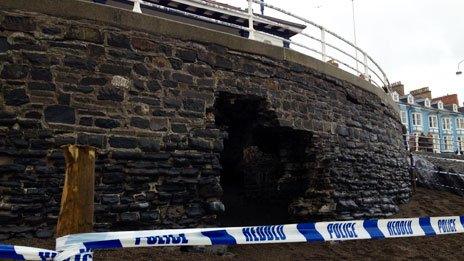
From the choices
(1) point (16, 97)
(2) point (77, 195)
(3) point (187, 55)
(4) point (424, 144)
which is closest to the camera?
(2) point (77, 195)

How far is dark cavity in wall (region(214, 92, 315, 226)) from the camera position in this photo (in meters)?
8.34

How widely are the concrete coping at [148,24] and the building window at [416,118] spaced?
43426 mm

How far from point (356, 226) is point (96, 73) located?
154 inches

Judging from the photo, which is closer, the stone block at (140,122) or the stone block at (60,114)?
the stone block at (60,114)

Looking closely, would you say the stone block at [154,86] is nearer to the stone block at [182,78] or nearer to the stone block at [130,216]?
the stone block at [182,78]

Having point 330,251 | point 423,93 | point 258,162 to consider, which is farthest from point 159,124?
point 423,93

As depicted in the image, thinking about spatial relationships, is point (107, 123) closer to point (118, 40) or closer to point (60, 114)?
point (60, 114)

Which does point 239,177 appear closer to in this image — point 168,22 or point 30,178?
point 168,22

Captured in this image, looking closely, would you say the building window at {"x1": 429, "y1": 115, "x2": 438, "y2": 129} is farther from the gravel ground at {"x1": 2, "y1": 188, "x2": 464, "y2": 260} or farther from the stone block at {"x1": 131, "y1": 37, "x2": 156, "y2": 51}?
the stone block at {"x1": 131, "y1": 37, "x2": 156, "y2": 51}

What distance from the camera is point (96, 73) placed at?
21.3 ft

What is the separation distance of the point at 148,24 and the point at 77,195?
3.84 metres

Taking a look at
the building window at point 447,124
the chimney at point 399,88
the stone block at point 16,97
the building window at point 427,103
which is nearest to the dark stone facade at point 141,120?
the stone block at point 16,97

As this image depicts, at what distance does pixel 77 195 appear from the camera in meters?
3.73

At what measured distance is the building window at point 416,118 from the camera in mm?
49188
